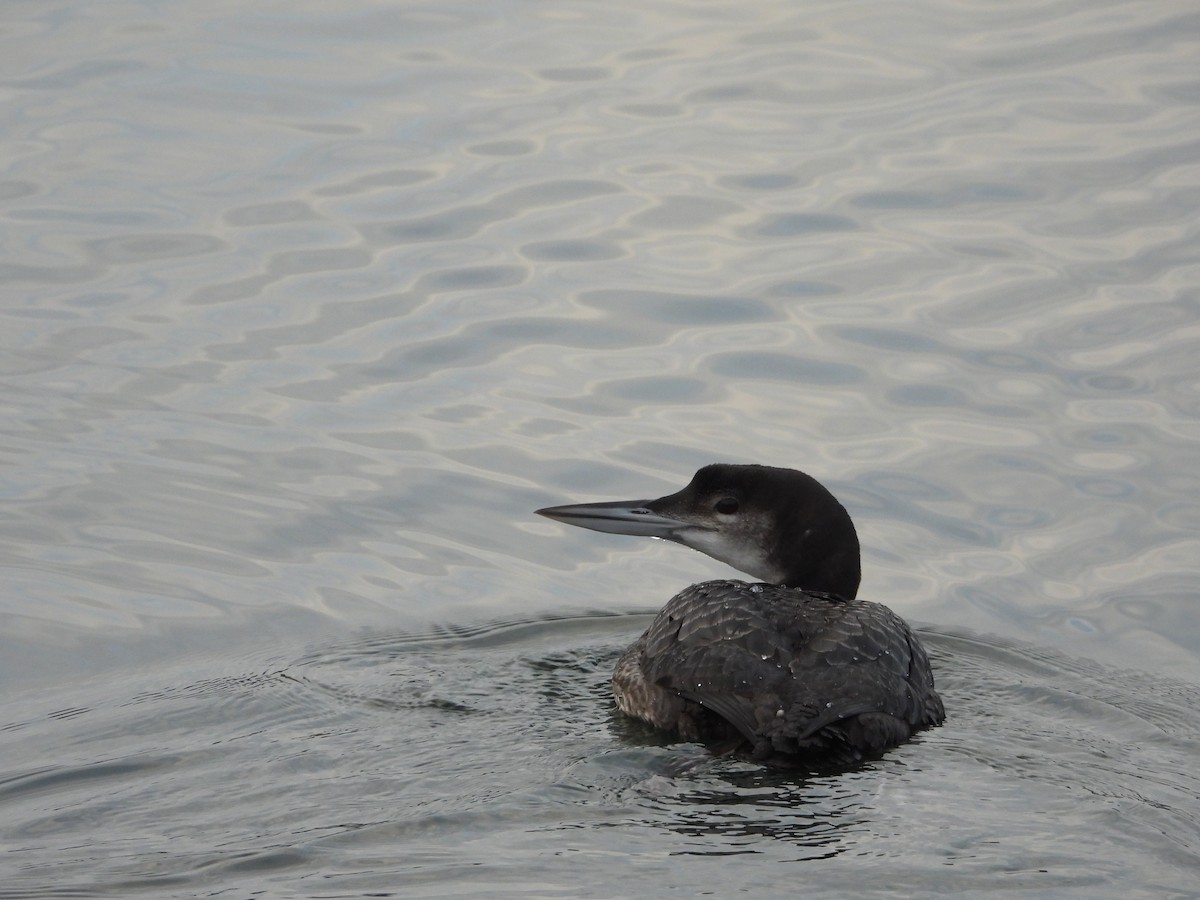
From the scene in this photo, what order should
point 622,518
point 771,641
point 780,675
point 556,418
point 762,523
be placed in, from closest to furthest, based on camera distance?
point 780,675, point 771,641, point 762,523, point 622,518, point 556,418

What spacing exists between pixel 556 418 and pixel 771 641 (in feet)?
10.5

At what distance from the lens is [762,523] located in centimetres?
619

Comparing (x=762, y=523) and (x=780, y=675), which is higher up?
(x=762, y=523)

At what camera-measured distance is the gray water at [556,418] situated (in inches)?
187

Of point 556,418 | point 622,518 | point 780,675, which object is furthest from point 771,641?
point 556,418

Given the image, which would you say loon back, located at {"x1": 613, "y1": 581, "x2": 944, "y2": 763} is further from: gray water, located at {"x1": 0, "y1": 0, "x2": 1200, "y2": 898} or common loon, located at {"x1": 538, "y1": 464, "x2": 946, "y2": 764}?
gray water, located at {"x1": 0, "y1": 0, "x2": 1200, "y2": 898}

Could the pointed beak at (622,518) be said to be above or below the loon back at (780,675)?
above

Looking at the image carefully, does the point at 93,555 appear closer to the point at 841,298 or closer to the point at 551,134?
the point at 841,298

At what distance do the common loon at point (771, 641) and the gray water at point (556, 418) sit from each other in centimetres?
13

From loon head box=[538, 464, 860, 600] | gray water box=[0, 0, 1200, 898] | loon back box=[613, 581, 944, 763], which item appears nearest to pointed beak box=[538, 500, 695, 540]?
loon head box=[538, 464, 860, 600]

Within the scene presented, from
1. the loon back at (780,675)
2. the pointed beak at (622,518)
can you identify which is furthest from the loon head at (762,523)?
the loon back at (780,675)

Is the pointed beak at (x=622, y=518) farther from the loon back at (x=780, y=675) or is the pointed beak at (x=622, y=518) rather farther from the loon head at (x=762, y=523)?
the loon back at (x=780, y=675)

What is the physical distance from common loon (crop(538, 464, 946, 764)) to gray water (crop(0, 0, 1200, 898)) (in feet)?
0.42

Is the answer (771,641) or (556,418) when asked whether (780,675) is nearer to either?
(771,641)
